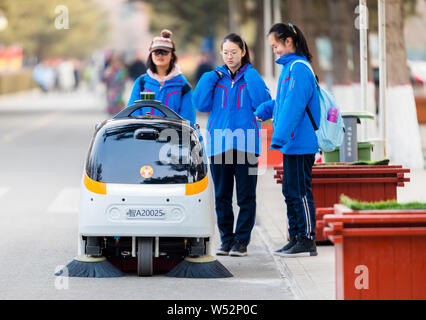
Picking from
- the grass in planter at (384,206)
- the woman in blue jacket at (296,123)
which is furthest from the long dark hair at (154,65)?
the grass in planter at (384,206)

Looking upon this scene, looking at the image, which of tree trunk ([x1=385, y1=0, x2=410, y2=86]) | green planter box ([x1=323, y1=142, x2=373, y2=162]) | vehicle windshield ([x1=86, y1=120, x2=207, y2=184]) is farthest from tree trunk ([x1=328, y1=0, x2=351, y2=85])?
vehicle windshield ([x1=86, y1=120, x2=207, y2=184])

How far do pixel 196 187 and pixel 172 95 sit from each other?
1.64 metres

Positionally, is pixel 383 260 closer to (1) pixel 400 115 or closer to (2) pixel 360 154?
(2) pixel 360 154

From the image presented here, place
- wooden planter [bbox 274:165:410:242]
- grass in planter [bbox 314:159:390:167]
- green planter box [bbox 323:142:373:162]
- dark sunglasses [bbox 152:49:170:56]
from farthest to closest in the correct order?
green planter box [bbox 323:142:373:162]
grass in planter [bbox 314:159:390:167]
wooden planter [bbox 274:165:410:242]
dark sunglasses [bbox 152:49:170:56]

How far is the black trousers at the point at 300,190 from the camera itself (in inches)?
374

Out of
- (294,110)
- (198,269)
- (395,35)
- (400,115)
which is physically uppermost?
(395,35)

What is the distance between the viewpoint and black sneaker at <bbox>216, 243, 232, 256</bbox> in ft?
32.9

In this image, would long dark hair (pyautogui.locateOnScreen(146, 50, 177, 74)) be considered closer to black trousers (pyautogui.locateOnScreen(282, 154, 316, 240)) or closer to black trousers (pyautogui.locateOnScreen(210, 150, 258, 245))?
black trousers (pyautogui.locateOnScreen(210, 150, 258, 245))

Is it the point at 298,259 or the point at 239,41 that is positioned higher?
the point at 239,41

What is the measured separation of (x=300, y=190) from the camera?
955 cm

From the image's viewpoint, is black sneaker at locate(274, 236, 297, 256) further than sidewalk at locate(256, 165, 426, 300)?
Yes

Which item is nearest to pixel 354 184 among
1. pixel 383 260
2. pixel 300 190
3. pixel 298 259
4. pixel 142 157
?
pixel 300 190

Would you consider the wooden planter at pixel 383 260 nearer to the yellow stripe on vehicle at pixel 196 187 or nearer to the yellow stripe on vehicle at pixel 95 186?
the yellow stripe on vehicle at pixel 196 187

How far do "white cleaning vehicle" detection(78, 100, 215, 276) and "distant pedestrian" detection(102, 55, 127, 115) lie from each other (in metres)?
26.5
